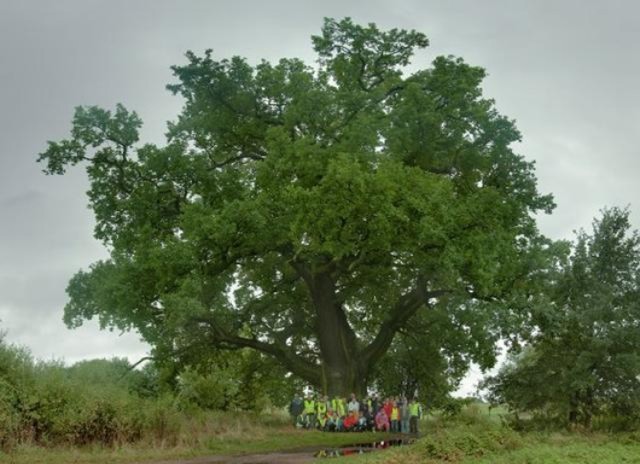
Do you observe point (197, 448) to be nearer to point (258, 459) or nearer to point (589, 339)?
point (258, 459)

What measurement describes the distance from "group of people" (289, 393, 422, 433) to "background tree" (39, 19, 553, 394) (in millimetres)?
1420

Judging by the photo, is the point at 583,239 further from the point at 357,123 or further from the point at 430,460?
the point at 430,460

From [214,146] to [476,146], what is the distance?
12.1 m

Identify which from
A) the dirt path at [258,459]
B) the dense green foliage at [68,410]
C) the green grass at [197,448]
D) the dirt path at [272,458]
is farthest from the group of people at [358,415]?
the dirt path at [258,459]

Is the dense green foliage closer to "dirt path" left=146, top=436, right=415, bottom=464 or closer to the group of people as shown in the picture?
"dirt path" left=146, top=436, right=415, bottom=464

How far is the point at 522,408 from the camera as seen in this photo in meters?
32.9

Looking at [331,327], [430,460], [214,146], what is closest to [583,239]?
[331,327]

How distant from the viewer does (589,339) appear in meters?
31.2

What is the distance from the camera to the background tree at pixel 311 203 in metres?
28.1

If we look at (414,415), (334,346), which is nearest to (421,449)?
(414,415)

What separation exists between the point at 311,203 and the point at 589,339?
1363cm

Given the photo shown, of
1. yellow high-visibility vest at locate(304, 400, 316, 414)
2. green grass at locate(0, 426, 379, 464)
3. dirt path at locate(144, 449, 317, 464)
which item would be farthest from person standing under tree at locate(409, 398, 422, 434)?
dirt path at locate(144, 449, 317, 464)

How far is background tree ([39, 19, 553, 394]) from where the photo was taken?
92.1 ft

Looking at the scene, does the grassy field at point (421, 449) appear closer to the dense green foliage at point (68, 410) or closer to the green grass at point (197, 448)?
the green grass at point (197, 448)
